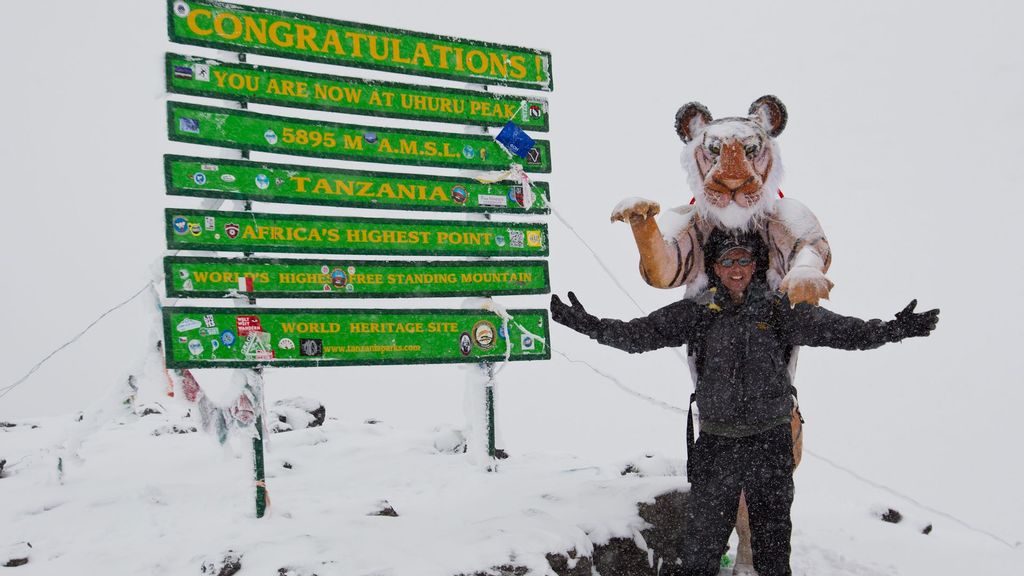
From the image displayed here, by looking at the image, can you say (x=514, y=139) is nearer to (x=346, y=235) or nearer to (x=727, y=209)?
(x=346, y=235)

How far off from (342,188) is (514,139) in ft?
4.16

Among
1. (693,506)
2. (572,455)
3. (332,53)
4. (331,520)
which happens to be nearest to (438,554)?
(331,520)

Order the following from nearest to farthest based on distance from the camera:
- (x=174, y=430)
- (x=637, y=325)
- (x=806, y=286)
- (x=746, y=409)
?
1. (x=806, y=286)
2. (x=746, y=409)
3. (x=637, y=325)
4. (x=174, y=430)

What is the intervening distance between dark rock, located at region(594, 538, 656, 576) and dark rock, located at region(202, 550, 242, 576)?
182 centimetres

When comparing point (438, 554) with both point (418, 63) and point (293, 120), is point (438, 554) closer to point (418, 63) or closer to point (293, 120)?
point (293, 120)

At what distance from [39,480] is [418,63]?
4.26m

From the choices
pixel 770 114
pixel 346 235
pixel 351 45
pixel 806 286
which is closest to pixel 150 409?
pixel 346 235

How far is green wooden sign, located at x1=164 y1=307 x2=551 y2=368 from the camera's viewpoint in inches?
161

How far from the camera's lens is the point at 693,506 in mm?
3172

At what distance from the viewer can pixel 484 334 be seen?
16.4 ft

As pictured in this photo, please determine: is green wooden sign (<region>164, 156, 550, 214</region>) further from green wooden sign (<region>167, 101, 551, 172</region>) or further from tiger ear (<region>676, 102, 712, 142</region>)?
tiger ear (<region>676, 102, 712, 142</region>)

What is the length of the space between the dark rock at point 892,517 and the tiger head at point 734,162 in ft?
10.3

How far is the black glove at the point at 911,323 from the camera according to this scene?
274cm

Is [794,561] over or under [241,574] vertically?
under
